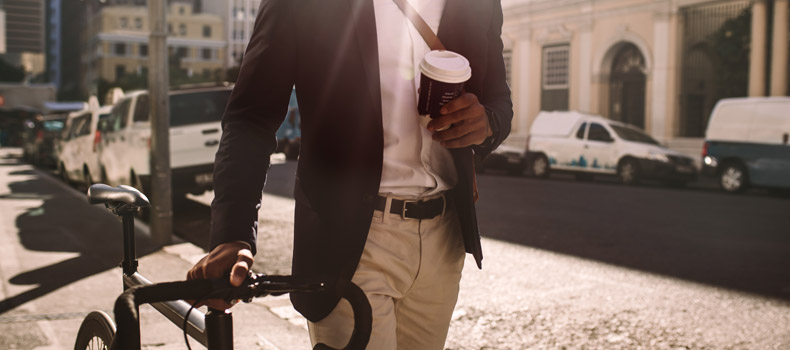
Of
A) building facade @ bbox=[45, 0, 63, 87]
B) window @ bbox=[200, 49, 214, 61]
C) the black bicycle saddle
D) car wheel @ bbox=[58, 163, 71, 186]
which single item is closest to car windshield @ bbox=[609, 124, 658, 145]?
car wheel @ bbox=[58, 163, 71, 186]

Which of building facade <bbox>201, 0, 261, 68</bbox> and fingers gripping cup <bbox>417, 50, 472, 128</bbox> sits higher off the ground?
building facade <bbox>201, 0, 261, 68</bbox>

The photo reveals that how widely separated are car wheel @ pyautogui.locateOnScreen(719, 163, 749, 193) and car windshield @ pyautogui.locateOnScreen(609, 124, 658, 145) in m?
2.24

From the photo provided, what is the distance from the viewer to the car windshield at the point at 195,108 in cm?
1212

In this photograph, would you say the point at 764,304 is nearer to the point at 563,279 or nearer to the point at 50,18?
the point at 563,279

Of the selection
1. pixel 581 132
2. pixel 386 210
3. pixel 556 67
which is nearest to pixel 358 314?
pixel 386 210

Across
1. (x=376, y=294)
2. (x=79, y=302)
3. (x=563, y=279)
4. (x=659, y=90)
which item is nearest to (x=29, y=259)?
(x=79, y=302)

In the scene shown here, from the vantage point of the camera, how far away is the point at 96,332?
256 centimetres

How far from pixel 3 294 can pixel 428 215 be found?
200 inches

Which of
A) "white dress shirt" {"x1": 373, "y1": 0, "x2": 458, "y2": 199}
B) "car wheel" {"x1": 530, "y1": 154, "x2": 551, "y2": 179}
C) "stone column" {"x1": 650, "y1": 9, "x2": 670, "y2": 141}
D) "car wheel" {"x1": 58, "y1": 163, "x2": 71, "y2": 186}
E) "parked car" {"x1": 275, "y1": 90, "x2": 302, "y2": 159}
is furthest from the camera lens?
"parked car" {"x1": 275, "y1": 90, "x2": 302, "y2": 159}

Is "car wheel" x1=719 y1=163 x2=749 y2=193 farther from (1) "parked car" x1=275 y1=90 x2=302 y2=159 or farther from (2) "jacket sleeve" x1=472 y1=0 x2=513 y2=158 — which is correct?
(2) "jacket sleeve" x1=472 y1=0 x2=513 y2=158

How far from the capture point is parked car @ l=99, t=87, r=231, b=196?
460 inches

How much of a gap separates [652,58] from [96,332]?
25966mm

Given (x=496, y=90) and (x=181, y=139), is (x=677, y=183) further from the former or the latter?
(x=496, y=90)

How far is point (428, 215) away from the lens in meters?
1.92
